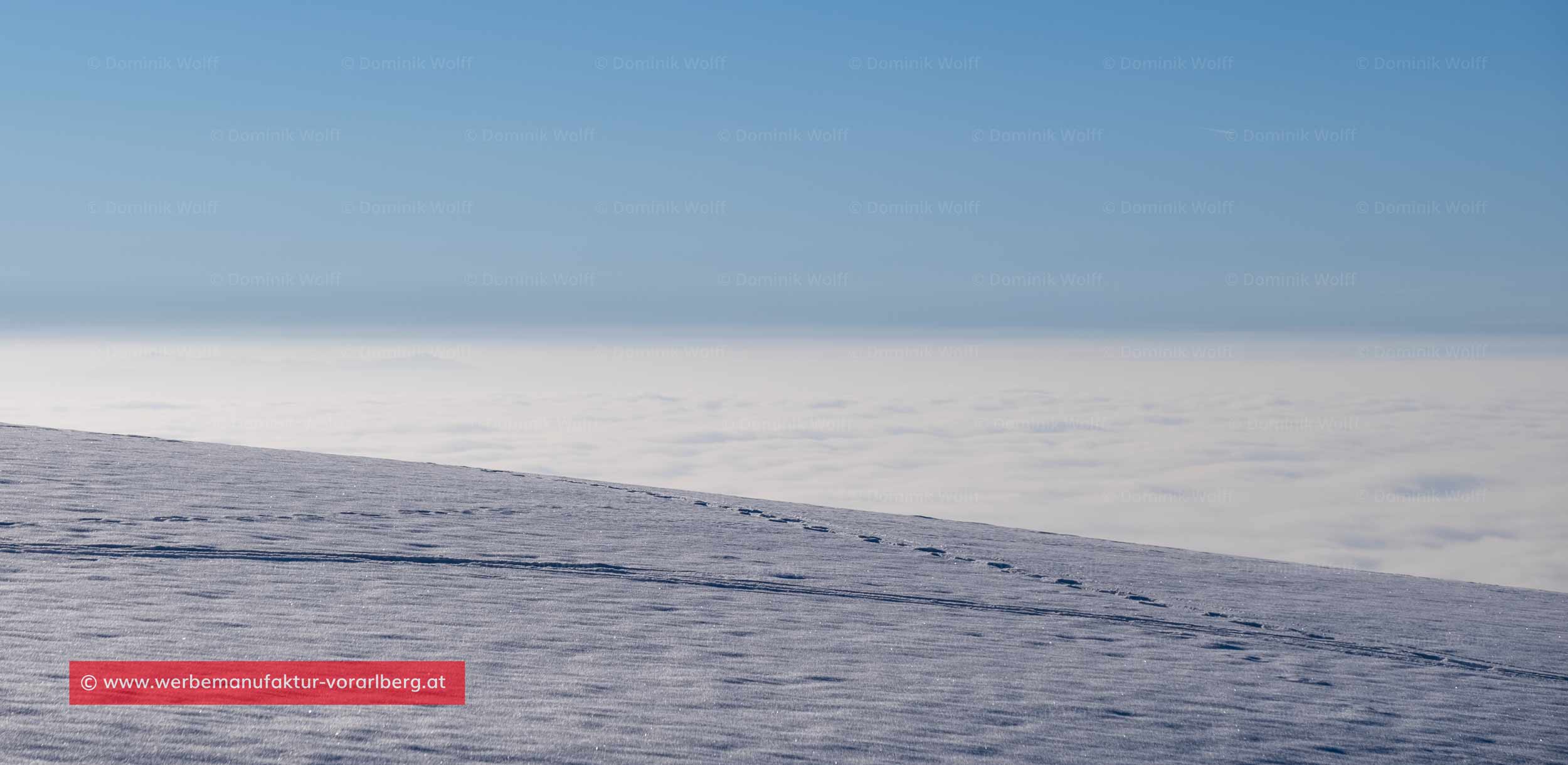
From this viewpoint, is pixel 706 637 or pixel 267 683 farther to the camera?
pixel 706 637

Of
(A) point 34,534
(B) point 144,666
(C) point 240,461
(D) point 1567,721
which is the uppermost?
(C) point 240,461

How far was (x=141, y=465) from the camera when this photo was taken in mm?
14461

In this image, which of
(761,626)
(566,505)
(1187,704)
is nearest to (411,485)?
A: (566,505)

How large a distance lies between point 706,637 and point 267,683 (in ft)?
8.61

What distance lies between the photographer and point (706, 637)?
7.44 m

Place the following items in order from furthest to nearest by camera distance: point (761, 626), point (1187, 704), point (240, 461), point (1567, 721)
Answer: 1. point (240, 461)
2. point (761, 626)
3. point (1567, 721)
4. point (1187, 704)

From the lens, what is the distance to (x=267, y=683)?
5621 millimetres

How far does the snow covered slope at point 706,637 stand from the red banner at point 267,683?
15cm

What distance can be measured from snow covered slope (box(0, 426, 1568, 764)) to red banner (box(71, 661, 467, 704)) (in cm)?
15

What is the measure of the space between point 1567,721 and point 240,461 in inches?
569

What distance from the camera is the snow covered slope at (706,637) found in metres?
5.17

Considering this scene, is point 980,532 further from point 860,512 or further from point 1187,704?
point 1187,704

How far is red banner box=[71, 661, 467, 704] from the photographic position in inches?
203

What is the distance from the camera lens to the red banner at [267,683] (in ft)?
16.9
